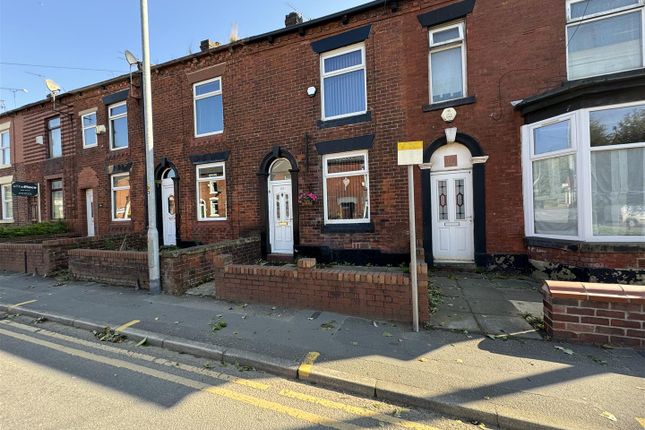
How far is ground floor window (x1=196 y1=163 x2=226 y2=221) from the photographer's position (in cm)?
1019

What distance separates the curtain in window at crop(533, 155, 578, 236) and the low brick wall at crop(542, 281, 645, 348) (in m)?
2.91

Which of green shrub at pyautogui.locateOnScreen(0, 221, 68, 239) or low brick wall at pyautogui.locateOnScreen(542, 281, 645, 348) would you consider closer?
low brick wall at pyautogui.locateOnScreen(542, 281, 645, 348)

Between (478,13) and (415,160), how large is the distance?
5.55 m

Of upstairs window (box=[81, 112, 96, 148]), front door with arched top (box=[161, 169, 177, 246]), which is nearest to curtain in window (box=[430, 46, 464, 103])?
front door with arched top (box=[161, 169, 177, 246])

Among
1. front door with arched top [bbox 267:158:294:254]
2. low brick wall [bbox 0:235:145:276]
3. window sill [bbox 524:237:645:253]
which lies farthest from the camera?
front door with arched top [bbox 267:158:294:254]

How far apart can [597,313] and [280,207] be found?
24.2 ft

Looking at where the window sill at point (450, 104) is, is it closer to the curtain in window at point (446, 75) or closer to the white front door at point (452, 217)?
the curtain in window at point (446, 75)

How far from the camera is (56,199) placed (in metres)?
14.5

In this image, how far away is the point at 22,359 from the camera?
3.87m

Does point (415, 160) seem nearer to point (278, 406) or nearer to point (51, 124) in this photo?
point (278, 406)

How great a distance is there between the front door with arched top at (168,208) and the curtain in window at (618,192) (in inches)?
463

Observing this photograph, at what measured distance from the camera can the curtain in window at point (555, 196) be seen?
20.4 feet

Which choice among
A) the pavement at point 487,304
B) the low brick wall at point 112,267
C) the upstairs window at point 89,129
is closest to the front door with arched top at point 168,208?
the low brick wall at point 112,267

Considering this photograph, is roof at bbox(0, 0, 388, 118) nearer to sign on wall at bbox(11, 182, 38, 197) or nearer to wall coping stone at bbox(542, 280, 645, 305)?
sign on wall at bbox(11, 182, 38, 197)
